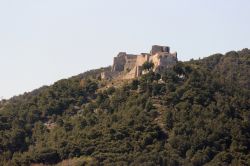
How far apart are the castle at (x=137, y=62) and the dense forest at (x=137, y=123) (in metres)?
1.78

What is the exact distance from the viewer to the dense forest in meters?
97.2

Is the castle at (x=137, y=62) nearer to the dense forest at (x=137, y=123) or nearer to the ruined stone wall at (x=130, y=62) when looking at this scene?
the ruined stone wall at (x=130, y=62)

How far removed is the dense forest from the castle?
178 cm

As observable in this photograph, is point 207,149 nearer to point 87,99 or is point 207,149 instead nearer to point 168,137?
point 168,137

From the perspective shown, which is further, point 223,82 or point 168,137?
point 223,82

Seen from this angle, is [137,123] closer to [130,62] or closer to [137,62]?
[137,62]

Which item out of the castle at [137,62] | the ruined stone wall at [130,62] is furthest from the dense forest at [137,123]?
the ruined stone wall at [130,62]

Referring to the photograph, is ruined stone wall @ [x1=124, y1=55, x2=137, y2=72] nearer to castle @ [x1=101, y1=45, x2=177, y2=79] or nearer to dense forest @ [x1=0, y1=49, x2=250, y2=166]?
castle @ [x1=101, y1=45, x2=177, y2=79]

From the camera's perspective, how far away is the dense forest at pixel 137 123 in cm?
9719

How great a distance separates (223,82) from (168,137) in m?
18.1

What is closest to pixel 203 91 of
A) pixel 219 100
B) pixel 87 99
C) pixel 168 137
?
pixel 219 100

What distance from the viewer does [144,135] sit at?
100062 millimetres

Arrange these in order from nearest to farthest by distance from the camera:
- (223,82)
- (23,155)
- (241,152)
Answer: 1. (241,152)
2. (23,155)
3. (223,82)

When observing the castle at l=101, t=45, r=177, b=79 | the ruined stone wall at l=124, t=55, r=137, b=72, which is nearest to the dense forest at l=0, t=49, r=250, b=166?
the castle at l=101, t=45, r=177, b=79
